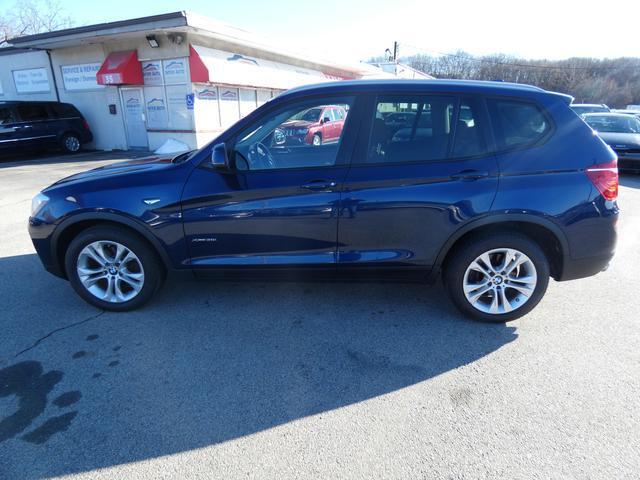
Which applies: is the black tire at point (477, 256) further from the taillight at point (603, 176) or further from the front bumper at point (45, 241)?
the front bumper at point (45, 241)

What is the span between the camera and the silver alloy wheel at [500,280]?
3.13 m

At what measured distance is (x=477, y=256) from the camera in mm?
3113

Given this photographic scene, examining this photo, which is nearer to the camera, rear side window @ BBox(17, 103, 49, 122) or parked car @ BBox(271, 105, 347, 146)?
parked car @ BBox(271, 105, 347, 146)

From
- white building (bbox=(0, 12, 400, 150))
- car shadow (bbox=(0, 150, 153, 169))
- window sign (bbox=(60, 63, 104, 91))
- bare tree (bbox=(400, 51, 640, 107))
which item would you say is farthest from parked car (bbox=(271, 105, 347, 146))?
bare tree (bbox=(400, 51, 640, 107))

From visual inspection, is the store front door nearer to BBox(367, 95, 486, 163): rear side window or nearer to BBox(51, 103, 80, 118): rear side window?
BBox(51, 103, 80, 118): rear side window

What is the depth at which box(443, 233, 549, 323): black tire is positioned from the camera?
3070 mm

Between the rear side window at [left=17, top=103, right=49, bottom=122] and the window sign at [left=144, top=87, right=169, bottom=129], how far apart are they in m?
3.25

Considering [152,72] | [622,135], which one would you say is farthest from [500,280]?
[152,72]

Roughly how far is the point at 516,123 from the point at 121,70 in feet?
45.6

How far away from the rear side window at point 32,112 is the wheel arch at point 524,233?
14730 mm

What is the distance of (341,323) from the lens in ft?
10.8

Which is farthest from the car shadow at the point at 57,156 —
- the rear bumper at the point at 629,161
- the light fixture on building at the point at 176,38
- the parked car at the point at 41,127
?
the rear bumper at the point at 629,161

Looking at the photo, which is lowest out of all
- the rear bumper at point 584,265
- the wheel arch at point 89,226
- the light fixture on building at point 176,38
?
the rear bumper at point 584,265

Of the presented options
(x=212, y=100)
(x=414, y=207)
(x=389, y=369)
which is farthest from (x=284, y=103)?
(x=212, y=100)
